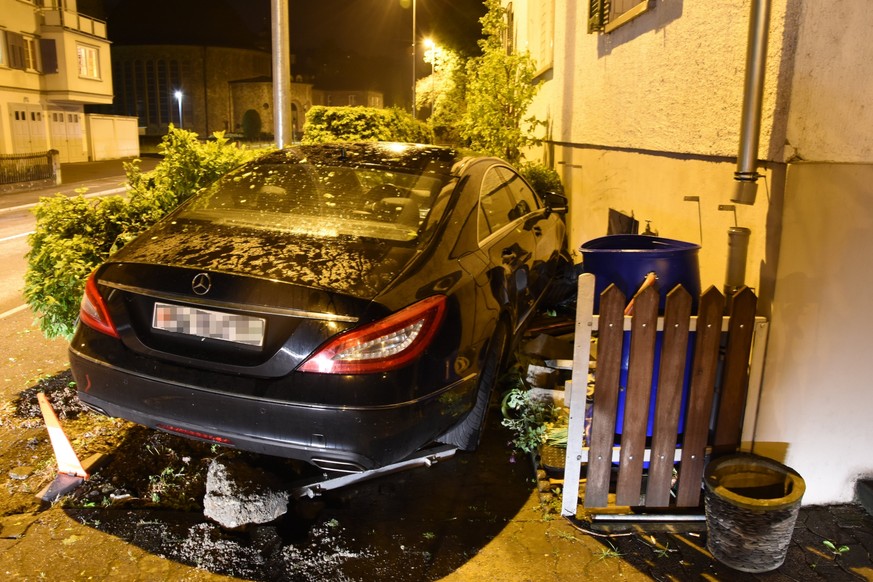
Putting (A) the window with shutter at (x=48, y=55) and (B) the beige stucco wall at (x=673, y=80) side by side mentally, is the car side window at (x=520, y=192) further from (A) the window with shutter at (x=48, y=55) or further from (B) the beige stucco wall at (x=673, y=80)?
(A) the window with shutter at (x=48, y=55)

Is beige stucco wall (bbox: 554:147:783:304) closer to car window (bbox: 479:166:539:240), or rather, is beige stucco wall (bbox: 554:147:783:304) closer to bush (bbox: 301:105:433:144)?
car window (bbox: 479:166:539:240)

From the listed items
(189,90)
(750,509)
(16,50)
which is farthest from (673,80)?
(189,90)

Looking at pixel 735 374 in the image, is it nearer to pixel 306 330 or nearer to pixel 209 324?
pixel 306 330

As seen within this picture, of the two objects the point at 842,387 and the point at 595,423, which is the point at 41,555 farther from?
the point at 842,387

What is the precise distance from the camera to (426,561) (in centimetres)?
305

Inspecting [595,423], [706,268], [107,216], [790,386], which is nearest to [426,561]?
[595,423]

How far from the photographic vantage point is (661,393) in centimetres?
323

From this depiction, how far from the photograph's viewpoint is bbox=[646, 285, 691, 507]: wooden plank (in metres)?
3.14

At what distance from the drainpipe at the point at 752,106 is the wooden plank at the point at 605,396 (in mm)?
865

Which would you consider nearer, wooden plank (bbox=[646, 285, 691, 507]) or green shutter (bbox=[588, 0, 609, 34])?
wooden plank (bbox=[646, 285, 691, 507])

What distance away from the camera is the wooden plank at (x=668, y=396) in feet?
10.3

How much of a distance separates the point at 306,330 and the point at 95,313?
1.11 m

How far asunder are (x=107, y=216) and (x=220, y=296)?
263 centimetres

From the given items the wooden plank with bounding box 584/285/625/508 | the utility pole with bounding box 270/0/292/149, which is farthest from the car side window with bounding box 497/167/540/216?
the utility pole with bounding box 270/0/292/149
